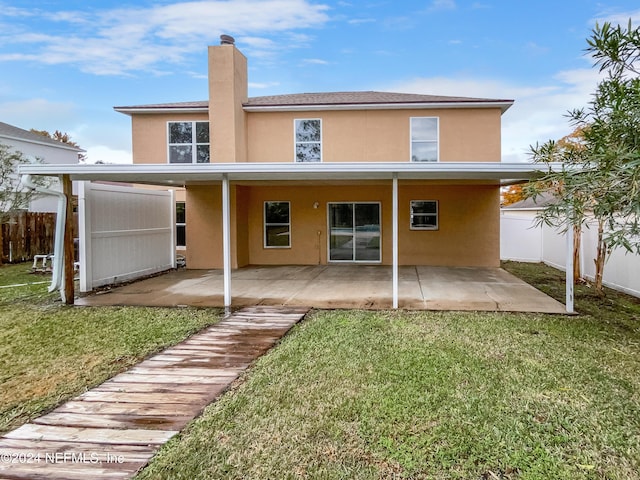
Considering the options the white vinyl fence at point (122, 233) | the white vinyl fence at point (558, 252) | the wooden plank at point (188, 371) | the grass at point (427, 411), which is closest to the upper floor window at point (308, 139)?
the white vinyl fence at point (122, 233)

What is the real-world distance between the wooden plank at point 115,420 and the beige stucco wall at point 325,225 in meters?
9.41

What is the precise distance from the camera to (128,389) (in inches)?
172

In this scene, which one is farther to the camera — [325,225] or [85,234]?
[325,225]

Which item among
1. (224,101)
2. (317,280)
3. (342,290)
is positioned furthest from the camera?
(224,101)

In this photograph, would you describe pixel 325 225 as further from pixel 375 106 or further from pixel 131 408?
pixel 131 408

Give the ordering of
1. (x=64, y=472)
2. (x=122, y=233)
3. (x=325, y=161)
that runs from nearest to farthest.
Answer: (x=64, y=472)
(x=122, y=233)
(x=325, y=161)

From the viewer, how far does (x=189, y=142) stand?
1370 centimetres

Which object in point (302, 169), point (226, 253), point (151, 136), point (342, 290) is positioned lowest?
point (342, 290)

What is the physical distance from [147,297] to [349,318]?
4706 millimetres

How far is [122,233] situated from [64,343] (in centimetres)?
544

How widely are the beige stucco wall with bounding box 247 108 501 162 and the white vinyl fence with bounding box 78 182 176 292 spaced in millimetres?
3521

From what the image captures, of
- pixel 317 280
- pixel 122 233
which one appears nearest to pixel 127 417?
pixel 317 280

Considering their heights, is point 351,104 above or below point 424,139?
above

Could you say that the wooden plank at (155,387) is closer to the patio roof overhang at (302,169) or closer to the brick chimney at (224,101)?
the patio roof overhang at (302,169)
